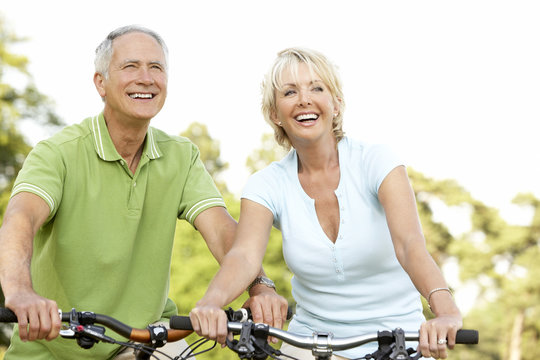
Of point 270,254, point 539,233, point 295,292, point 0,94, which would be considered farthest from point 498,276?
point 295,292

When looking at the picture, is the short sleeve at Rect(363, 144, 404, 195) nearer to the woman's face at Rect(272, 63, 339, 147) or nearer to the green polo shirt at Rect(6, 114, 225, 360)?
the woman's face at Rect(272, 63, 339, 147)

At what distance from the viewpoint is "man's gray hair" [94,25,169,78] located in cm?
388

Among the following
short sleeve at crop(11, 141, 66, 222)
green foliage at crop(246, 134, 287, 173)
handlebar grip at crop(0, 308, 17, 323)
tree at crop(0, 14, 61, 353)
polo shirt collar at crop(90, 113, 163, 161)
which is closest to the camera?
handlebar grip at crop(0, 308, 17, 323)

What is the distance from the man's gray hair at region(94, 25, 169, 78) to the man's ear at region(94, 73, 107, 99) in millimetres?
21

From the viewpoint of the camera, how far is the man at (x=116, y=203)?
359 cm

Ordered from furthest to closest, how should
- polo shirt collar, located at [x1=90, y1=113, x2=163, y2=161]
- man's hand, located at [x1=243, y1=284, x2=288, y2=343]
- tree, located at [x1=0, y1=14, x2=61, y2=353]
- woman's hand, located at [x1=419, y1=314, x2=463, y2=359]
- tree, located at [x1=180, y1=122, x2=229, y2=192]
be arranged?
tree, located at [x1=180, y1=122, x2=229, y2=192], tree, located at [x1=0, y1=14, x2=61, y2=353], polo shirt collar, located at [x1=90, y1=113, x2=163, y2=161], man's hand, located at [x1=243, y1=284, x2=288, y2=343], woman's hand, located at [x1=419, y1=314, x2=463, y2=359]

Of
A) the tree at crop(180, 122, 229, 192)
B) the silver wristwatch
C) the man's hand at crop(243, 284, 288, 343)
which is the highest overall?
the tree at crop(180, 122, 229, 192)

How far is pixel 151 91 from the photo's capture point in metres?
3.77

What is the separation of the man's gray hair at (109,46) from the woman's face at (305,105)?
0.67 m

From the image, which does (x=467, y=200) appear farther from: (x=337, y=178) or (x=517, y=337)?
(x=337, y=178)

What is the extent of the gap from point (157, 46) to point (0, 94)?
21.7 metres

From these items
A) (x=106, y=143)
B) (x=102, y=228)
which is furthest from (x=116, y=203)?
(x=106, y=143)

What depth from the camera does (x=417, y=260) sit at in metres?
3.18

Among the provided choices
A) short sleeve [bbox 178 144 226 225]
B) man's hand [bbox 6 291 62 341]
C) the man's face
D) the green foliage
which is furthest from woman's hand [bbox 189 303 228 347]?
the green foliage
